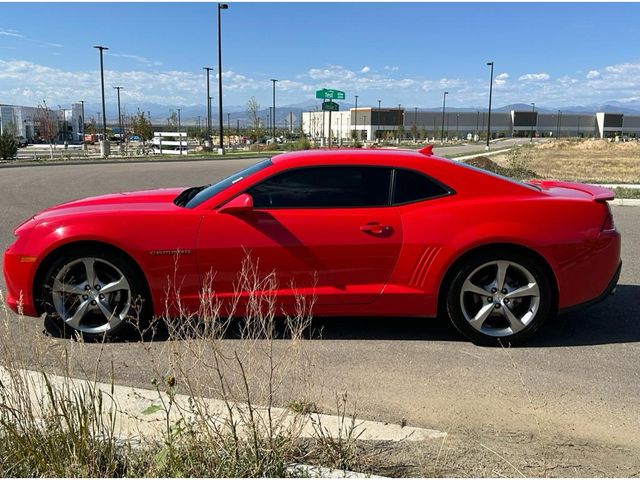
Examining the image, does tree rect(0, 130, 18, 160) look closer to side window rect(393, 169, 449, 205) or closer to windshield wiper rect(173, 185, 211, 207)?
windshield wiper rect(173, 185, 211, 207)

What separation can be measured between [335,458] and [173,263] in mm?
2196

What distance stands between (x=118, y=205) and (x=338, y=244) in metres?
1.86

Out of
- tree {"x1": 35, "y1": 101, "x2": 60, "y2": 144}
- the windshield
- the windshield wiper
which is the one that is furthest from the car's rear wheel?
tree {"x1": 35, "y1": 101, "x2": 60, "y2": 144}

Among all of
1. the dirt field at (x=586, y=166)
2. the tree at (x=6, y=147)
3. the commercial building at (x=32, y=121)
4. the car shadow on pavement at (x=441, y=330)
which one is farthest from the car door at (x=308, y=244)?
the commercial building at (x=32, y=121)

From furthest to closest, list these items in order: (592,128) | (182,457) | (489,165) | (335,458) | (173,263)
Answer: (592,128) < (489,165) < (173,263) < (335,458) < (182,457)

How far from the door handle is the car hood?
154cm

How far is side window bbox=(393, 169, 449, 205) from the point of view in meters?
4.48

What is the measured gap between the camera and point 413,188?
4.51 m

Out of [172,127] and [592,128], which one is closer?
[172,127]

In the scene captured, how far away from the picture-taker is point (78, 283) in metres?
4.44

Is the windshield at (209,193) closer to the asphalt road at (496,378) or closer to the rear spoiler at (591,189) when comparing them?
the asphalt road at (496,378)

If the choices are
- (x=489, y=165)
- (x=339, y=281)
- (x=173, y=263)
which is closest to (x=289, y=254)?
(x=339, y=281)

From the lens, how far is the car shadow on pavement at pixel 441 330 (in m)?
4.65

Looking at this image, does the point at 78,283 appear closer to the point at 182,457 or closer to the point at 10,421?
the point at 10,421
